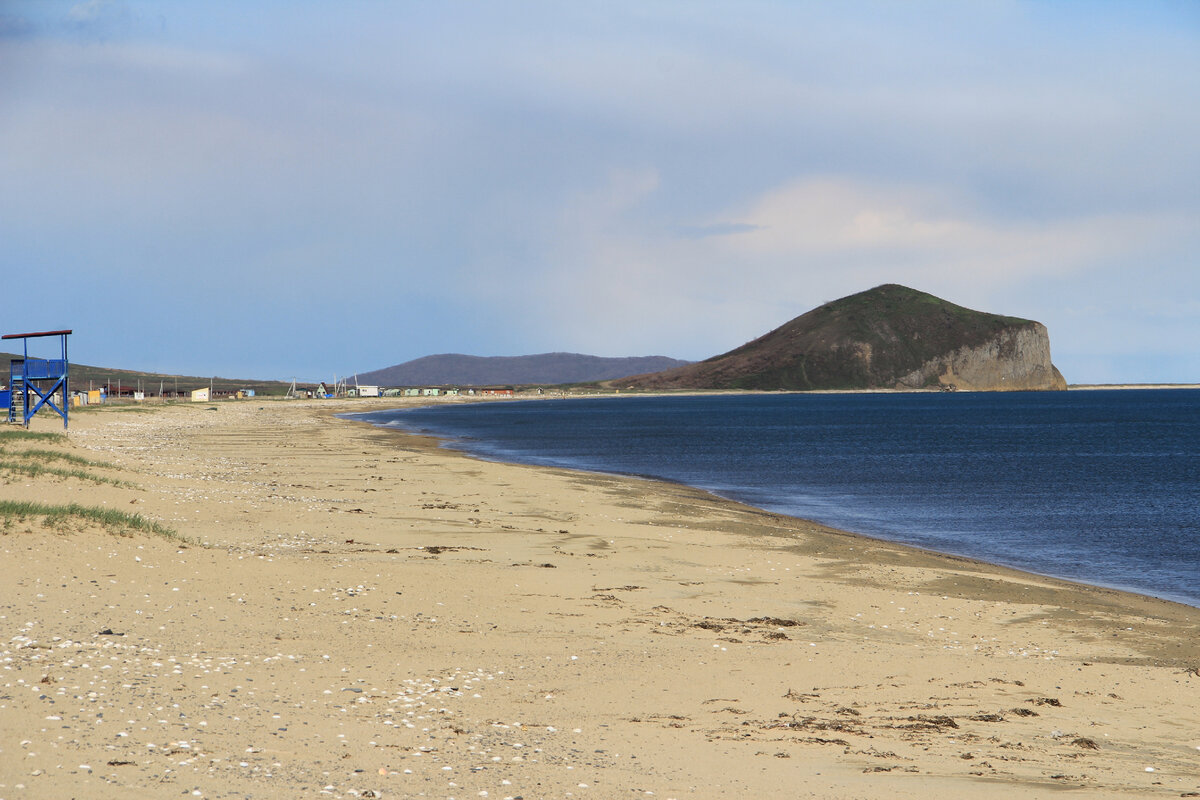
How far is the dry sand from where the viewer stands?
8.70m

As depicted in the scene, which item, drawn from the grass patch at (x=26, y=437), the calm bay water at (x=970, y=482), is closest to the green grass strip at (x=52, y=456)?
the grass patch at (x=26, y=437)

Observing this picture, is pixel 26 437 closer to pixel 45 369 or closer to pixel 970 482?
pixel 45 369

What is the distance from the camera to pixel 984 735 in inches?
412

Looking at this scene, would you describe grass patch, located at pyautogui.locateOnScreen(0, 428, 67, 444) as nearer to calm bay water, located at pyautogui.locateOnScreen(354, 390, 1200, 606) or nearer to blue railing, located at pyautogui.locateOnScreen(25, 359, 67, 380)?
blue railing, located at pyautogui.locateOnScreen(25, 359, 67, 380)

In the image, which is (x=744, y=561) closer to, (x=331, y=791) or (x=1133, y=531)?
(x=331, y=791)

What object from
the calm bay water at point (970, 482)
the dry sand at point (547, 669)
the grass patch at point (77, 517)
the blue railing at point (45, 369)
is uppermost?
the blue railing at point (45, 369)

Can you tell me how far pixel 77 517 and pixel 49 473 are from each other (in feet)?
27.3

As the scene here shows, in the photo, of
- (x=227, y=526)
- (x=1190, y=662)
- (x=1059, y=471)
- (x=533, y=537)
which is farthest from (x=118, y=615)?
(x=1059, y=471)

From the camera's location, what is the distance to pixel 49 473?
968 inches

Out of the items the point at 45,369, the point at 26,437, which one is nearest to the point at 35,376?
the point at 45,369

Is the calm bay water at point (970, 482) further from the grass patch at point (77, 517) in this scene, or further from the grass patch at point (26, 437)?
the grass patch at point (26, 437)

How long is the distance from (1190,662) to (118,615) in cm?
1585

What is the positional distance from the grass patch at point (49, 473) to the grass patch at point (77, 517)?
675 cm

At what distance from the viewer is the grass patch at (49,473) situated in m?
24.1
